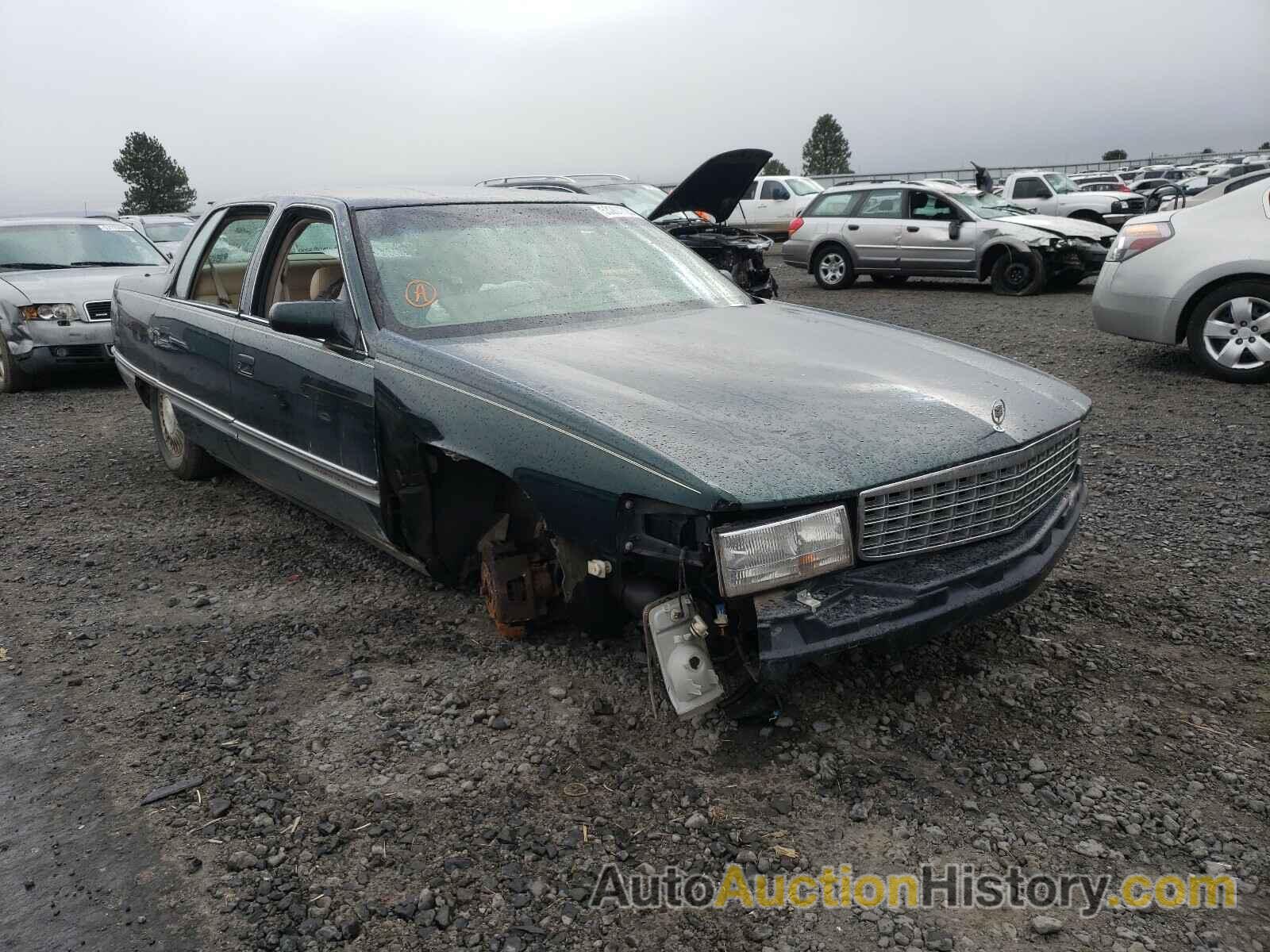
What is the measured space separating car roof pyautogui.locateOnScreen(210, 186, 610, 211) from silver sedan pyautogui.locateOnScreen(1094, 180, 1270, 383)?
463 centimetres

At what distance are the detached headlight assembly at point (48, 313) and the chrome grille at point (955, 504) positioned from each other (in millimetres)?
8257

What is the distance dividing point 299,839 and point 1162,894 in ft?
6.48

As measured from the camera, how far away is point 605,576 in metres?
2.76

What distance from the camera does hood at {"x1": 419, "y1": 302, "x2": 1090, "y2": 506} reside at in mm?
2551

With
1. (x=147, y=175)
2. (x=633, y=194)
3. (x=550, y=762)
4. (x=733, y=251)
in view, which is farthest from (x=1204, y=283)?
(x=147, y=175)

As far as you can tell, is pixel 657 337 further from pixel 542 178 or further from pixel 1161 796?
pixel 542 178

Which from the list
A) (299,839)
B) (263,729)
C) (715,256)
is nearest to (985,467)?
(299,839)

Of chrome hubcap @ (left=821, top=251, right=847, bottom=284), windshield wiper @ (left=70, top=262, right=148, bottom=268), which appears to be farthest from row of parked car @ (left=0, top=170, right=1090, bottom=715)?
chrome hubcap @ (left=821, top=251, right=847, bottom=284)

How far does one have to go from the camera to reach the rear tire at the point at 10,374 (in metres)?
8.71

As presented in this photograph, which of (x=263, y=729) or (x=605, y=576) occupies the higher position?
(x=605, y=576)

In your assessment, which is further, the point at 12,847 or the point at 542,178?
the point at 542,178

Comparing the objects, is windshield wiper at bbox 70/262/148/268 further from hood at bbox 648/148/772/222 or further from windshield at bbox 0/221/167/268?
hood at bbox 648/148/772/222

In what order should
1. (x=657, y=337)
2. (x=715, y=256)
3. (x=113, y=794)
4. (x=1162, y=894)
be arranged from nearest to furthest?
(x=1162, y=894) → (x=113, y=794) → (x=657, y=337) → (x=715, y=256)

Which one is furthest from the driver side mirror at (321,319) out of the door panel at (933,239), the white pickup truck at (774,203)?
the white pickup truck at (774,203)
